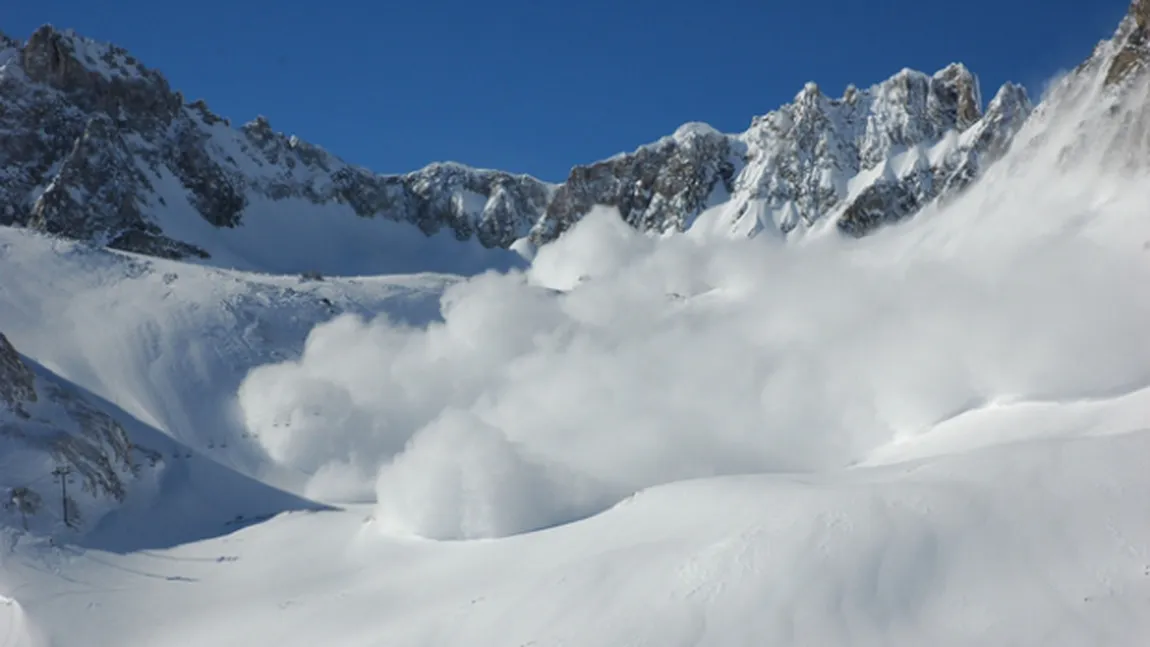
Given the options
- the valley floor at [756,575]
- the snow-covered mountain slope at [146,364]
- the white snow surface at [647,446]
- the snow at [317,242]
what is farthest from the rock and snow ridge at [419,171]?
the valley floor at [756,575]

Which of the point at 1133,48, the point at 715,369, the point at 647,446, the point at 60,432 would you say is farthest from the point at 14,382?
the point at 1133,48

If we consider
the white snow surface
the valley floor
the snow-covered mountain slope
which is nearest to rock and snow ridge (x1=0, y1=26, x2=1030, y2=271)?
the snow-covered mountain slope

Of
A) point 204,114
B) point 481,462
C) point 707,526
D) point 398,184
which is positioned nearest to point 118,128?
point 204,114

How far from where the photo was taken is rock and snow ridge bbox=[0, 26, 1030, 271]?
95188 millimetres

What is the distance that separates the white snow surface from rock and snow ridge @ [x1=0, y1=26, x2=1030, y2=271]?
4277 cm

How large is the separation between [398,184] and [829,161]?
2369 inches

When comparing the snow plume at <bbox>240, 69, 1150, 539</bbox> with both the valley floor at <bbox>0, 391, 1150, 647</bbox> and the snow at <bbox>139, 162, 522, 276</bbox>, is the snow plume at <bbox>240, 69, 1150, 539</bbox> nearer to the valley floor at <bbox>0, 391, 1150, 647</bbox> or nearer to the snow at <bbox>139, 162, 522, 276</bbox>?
the valley floor at <bbox>0, 391, 1150, 647</bbox>

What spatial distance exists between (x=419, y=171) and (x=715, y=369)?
11380 cm

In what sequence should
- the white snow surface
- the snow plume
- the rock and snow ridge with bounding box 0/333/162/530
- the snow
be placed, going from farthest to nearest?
the snow, the rock and snow ridge with bounding box 0/333/162/530, the snow plume, the white snow surface

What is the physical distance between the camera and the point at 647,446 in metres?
37.9

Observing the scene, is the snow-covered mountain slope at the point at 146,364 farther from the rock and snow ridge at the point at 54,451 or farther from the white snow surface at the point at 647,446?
the white snow surface at the point at 647,446

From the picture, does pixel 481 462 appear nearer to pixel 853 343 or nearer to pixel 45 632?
pixel 45 632

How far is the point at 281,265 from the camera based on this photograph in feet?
358

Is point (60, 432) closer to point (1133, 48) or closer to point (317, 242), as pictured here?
point (1133, 48)
